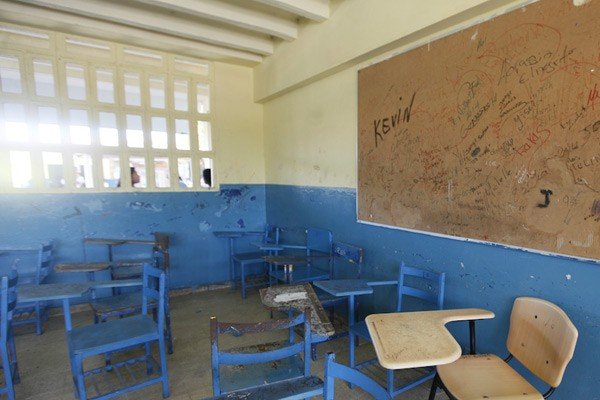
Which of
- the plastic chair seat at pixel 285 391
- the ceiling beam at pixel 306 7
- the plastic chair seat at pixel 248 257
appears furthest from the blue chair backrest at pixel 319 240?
the plastic chair seat at pixel 285 391

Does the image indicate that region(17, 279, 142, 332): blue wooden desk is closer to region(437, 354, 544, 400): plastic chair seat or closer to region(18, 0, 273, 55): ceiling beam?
region(437, 354, 544, 400): plastic chair seat

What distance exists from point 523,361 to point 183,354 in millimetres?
2469

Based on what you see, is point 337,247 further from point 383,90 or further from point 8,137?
point 8,137

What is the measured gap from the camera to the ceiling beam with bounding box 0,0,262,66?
2910 mm

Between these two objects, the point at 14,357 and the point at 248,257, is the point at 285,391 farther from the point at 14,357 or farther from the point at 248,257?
the point at 248,257

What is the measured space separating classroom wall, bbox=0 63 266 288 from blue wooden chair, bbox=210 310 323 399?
2630 millimetres

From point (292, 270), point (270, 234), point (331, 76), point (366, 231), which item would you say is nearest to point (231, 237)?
Answer: point (270, 234)

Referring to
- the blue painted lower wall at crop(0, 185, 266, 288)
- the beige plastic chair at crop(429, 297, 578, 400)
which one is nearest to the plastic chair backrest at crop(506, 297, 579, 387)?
the beige plastic chair at crop(429, 297, 578, 400)

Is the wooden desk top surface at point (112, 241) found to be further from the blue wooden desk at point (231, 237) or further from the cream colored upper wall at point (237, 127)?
the cream colored upper wall at point (237, 127)

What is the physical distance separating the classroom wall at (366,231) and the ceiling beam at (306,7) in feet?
0.48

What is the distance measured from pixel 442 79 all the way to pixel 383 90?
1.74ft

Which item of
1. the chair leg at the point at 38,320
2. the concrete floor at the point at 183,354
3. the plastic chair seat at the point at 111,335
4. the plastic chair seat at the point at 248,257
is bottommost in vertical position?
the concrete floor at the point at 183,354

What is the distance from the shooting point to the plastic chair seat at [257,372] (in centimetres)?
157

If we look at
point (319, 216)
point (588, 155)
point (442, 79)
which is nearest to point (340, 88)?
point (442, 79)
